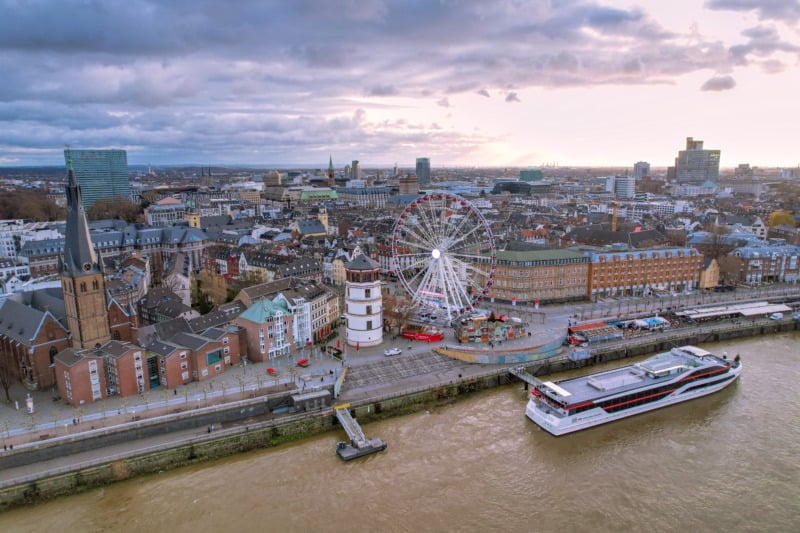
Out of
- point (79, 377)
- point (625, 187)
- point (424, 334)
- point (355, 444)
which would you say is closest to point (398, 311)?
point (424, 334)

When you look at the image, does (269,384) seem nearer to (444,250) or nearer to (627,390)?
(444,250)

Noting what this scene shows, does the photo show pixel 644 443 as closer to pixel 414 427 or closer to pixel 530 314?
pixel 414 427

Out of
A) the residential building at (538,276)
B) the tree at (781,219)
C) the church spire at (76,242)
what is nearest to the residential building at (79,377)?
the church spire at (76,242)

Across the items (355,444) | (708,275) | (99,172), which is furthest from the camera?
(99,172)

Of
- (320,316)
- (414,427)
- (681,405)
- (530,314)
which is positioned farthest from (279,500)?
(530,314)

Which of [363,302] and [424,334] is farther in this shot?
[424,334]

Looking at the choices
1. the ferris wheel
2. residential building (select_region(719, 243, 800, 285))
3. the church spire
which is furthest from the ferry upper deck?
residential building (select_region(719, 243, 800, 285))
